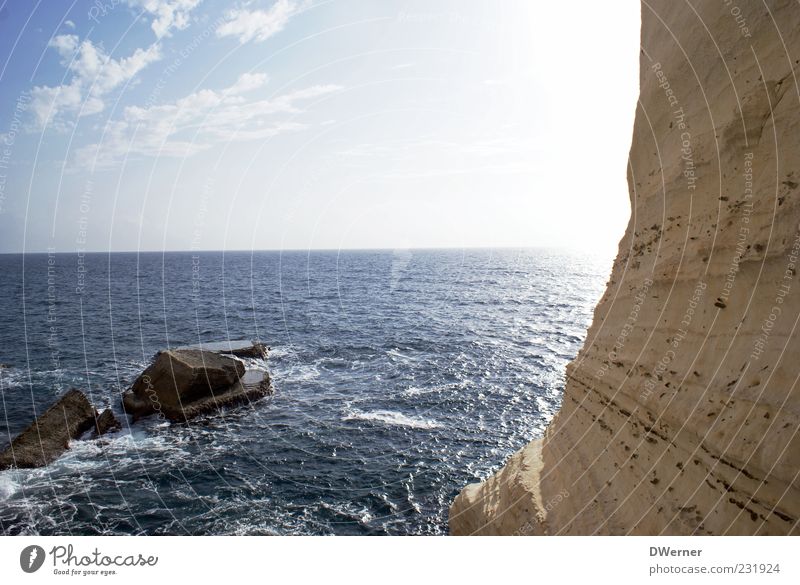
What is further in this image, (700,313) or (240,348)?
(240,348)

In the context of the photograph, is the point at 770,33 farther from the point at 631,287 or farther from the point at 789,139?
the point at 631,287

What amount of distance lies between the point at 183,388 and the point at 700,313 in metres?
25.1

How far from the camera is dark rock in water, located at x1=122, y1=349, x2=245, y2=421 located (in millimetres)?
24281

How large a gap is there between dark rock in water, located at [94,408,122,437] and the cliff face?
72.6ft

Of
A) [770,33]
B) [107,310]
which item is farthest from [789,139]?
[107,310]

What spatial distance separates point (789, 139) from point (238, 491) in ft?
63.5

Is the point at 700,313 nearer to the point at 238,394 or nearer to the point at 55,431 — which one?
the point at 238,394

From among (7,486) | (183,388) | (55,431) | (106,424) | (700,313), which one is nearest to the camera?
(700,313)

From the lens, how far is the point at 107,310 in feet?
190

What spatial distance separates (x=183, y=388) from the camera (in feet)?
80.0

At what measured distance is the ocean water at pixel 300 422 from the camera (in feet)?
53.0

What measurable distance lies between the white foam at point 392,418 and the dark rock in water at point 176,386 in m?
8.43

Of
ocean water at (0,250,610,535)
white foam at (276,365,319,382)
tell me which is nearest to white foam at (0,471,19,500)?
ocean water at (0,250,610,535)

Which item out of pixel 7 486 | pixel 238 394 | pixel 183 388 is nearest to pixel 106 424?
pixel 183 388
